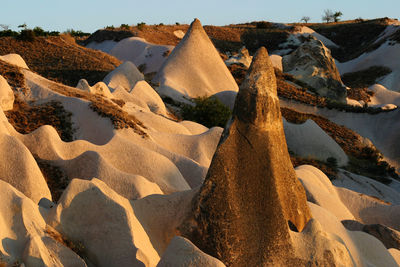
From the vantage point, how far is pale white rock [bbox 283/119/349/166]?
27.2 m

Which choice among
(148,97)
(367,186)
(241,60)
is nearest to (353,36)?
(241,60)

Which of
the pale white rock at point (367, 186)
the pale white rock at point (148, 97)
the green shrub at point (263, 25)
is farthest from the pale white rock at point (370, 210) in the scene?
the green shrub at point (263, 25)

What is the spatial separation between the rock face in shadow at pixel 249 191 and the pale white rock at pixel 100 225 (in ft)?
2.59

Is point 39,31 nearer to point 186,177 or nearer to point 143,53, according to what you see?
point 143,53

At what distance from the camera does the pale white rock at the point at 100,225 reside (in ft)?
28.7

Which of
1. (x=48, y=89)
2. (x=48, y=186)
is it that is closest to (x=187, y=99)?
(x=48, y=89)

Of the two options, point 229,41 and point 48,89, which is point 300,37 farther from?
point 48,89

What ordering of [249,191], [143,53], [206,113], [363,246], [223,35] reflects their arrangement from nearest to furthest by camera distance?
1. [249,191]
2. [363,246]
3. [206,113]
4. [143,53]
5. [223,35]

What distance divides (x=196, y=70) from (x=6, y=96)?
17330 millimetres

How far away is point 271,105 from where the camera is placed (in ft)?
29.7

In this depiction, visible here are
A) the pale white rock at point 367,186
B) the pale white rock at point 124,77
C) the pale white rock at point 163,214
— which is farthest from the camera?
the pale white rock at point 124,77

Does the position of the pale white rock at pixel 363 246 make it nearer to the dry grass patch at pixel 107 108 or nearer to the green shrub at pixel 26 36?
the dry grass patch at pixel 107 108

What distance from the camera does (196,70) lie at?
106 ft

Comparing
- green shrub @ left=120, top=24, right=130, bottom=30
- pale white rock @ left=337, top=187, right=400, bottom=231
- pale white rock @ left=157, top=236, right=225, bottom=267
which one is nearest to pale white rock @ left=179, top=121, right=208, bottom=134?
pale white rock @ left=337, top=187, right=400, bottom=231
